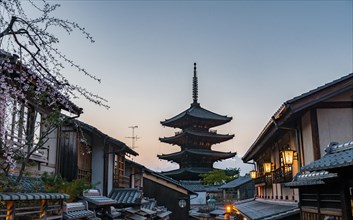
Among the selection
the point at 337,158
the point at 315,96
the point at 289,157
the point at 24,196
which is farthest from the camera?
the point at 289,157

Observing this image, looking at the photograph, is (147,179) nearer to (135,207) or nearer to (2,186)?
(135,207)

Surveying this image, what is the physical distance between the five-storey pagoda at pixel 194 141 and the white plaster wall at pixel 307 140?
140 ft

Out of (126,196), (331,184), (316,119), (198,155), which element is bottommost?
(126,196)

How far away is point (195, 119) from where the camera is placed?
5788 centimetres

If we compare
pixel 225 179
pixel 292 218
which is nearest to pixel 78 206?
pixel 292 218

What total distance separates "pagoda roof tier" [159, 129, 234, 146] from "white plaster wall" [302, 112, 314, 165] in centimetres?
4293

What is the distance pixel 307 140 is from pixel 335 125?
978mm

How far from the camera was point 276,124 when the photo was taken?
13922 millimetres

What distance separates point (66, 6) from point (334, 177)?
652cm

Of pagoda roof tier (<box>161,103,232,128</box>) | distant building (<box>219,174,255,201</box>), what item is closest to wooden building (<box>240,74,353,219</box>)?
distant building (<box>219,174,255,201</box>)

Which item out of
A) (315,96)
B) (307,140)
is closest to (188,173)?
(307,140)

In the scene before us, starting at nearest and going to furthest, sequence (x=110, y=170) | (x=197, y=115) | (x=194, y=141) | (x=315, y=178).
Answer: (x=315, y=178), (x=110, y=170), (x=194, y=141), (x=197, y=115)

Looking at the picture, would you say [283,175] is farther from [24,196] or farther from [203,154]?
[203,154]

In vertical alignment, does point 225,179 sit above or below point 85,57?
below
